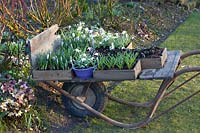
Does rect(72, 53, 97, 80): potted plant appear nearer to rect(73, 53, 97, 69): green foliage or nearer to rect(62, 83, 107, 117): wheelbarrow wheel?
rect(73, 53, 97, 69): green foliage

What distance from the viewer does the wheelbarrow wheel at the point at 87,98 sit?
4.56 meters

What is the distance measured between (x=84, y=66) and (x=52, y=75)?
1.01ft

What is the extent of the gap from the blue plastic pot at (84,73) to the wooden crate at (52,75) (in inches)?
2.3

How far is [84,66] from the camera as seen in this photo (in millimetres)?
4305

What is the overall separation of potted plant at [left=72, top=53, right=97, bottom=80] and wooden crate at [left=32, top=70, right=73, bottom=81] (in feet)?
0.27

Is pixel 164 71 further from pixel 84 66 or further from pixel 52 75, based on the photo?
pixel 52 75

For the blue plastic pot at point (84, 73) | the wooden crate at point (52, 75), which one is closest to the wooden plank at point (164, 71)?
the blue plastic pot at point (84, 73)

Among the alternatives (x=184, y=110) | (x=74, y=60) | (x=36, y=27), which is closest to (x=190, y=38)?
(x=36, y=27)

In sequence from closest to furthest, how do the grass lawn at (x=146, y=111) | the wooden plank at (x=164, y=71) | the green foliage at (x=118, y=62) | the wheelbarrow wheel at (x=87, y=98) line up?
the wooden plank at (x=164, y=71) < the green foliage at (x=118, y=62) < the grass lawn at (x=146, y=111) < the wheelbarrow wheel at (x=87, y=98)

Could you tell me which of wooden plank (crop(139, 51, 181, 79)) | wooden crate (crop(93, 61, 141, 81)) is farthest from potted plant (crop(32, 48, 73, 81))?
wooden plank (crop(139, 51, 181, 79))

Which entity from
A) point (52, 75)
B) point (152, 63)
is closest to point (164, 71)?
point (152, 63)

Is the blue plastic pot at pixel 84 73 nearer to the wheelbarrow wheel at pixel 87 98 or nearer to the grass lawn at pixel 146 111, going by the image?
the wheelbarrow wheel at pixel 87 98

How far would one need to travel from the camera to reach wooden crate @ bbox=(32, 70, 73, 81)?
4.23 meters

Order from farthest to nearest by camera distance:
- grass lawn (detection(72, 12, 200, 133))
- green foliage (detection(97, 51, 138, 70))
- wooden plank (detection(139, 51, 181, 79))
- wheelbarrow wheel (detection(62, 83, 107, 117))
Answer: wheelbarrow wheel (detection(62, 83, 107, 117)) → grass lawn (detection(72, 12, 200, 133)) → green foliage (detection(97, 51, 138, 70)) → wooden plank (detection(139, 51, 181, 79))
